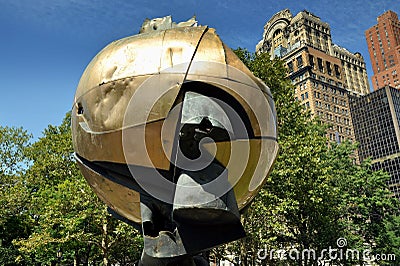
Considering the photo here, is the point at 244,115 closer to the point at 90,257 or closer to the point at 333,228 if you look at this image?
the point at 333,228

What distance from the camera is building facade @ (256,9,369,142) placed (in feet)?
236

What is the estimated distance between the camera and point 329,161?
22.0m

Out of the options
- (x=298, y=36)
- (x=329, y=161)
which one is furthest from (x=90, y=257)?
(x=298, y=36)

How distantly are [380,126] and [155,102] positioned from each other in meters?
83.5

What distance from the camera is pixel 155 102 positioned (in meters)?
3.08

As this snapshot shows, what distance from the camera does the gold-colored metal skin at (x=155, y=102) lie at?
3.10 m

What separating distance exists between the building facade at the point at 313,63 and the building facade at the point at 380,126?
2.67 m

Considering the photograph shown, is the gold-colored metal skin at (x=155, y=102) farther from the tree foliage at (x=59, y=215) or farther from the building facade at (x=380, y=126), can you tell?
the building facade at (x=380, y=126)

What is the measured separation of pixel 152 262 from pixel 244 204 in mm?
1108

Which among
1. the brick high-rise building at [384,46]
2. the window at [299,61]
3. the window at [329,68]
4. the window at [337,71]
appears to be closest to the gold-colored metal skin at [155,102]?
the window at [299,61]

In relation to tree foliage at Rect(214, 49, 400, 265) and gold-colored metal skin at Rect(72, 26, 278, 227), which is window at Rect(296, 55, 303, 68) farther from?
gold-colored metal skin at Rect(72, 26, 278, 227)

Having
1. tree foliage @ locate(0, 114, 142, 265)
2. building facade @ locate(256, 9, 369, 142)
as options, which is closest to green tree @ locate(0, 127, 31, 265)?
tree foliage @ locate(0, 114, 142, 265)

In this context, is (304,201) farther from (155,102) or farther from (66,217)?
(155,102)
